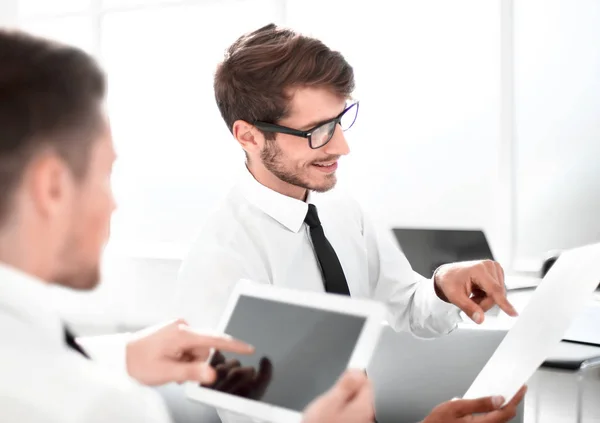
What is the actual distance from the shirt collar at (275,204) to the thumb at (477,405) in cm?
57

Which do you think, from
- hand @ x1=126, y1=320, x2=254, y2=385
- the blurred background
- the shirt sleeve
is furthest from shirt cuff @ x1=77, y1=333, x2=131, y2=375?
the blurred background

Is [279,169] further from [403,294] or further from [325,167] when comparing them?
[403,294]

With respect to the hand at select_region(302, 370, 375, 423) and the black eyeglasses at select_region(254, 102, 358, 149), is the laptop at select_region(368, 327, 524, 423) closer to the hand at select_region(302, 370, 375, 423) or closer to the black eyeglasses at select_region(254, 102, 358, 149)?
the black eyeglasses at select_region(254, 102, 358, 149)

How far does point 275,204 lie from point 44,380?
0.96m

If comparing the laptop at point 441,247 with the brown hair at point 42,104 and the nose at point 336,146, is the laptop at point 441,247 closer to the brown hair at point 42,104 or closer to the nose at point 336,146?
the nose at point 336,146

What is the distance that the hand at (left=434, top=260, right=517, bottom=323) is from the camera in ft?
4.23

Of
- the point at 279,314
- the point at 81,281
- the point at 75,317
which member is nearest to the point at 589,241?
the point at 279,314

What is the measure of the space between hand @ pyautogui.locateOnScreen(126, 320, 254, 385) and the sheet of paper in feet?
1.41

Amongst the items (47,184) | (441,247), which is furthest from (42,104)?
(441,247)

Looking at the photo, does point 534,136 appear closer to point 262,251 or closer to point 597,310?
point 597,310

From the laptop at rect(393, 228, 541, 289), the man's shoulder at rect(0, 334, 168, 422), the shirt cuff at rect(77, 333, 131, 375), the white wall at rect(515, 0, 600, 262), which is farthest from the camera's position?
the white wall at rect(515, 0, 600, 262)

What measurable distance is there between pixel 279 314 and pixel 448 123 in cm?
281

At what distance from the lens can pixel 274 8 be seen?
13.3 ft

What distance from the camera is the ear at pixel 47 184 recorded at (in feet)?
1.98
